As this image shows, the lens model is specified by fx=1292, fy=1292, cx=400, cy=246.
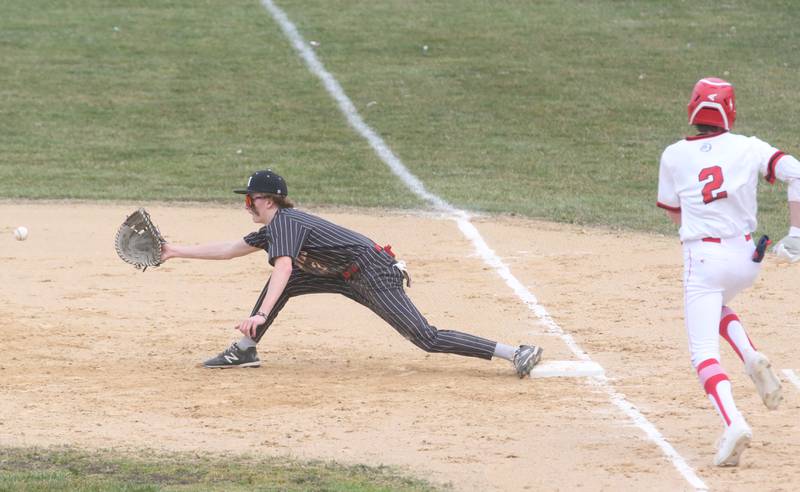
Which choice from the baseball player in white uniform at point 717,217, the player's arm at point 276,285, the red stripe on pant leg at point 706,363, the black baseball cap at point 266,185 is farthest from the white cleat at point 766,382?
the black baseball cap at point 266,185

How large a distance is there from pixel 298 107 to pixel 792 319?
11.6 m

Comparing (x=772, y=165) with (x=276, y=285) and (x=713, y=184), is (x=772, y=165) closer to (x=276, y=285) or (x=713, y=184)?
(x=713, y=184)

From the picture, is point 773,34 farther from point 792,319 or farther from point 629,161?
point 792,319

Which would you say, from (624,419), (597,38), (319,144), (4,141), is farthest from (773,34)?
(624,419)

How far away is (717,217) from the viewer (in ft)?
21.8

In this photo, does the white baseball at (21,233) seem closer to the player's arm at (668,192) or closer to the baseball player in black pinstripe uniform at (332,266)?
the baseball player in black pinstripe uniform at (332,266)

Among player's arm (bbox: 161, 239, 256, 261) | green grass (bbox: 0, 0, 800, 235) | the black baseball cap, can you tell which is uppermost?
the black baseball cap

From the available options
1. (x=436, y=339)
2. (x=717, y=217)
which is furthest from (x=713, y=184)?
(x=436, y=339)

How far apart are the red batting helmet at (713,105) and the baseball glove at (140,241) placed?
3.70 meters

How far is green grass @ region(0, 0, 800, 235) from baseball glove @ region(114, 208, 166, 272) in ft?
18.8

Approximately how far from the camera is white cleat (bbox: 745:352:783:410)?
6.64 metres

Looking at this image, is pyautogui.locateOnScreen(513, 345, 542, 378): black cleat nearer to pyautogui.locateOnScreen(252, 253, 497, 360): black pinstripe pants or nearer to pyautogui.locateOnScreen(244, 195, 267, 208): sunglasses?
pyautogui.locateOnScreen(252, 253, 497, 360): black pinstripe pants

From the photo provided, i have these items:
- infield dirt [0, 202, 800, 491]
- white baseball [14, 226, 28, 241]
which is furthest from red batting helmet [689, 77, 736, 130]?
white baseball [14, 226, 28, 241]

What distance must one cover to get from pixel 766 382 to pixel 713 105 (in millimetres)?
1455
